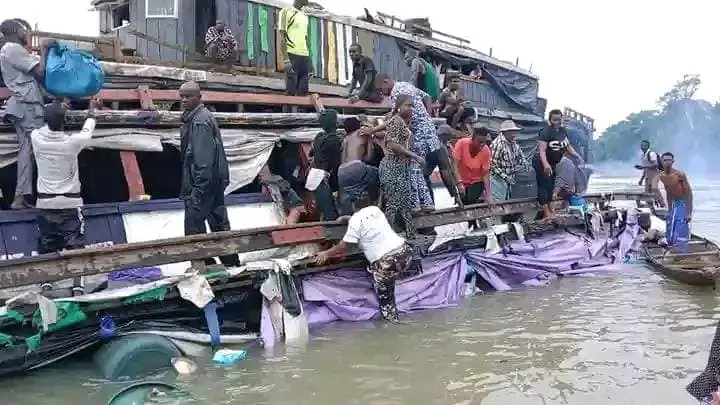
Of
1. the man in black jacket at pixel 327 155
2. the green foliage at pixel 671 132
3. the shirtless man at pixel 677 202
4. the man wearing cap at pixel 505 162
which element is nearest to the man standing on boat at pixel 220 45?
the man wearing cap at pixel 505 162

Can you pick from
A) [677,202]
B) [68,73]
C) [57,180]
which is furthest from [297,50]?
[677,202]

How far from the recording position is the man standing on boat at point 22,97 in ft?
22.9

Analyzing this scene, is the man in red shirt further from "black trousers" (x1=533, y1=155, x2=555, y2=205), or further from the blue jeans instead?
the blue jeans

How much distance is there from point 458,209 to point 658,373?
11.8ft

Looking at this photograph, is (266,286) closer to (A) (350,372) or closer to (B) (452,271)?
(A) (350,372)

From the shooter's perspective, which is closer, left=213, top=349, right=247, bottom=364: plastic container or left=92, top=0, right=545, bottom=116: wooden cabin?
left=213, top=349, right=247, bottom=364: plastic container

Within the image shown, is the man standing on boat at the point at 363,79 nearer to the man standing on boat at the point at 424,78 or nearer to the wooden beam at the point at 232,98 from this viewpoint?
the wooden beam at the point at 232,98

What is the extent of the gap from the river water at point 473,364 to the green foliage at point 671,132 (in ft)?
158

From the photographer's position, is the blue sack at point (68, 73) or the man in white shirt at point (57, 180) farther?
the blue sack at point (68, 73)

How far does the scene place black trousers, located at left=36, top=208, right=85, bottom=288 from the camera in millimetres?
6750

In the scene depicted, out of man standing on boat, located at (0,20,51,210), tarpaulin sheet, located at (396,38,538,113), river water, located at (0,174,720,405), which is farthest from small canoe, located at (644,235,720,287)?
tarpaulin sheet, located at (396,38,538,113)

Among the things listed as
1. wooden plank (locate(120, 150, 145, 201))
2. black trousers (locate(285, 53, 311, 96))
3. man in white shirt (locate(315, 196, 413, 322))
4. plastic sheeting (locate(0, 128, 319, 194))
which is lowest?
man in white shirt (locate(315, 196, 413, 322))

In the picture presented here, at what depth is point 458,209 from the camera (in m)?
8.96

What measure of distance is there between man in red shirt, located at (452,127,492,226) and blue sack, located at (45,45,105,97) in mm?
4829
